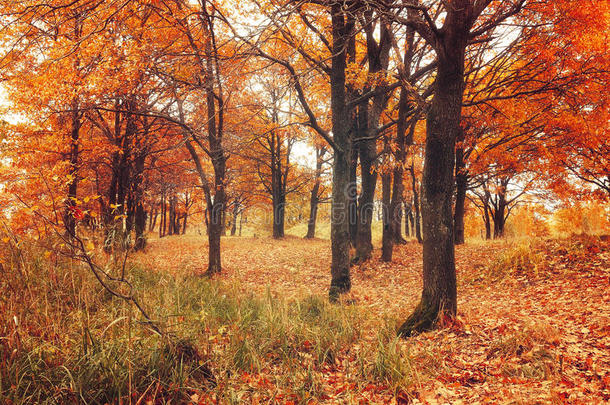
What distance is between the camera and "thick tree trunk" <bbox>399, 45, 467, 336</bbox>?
4711 mm

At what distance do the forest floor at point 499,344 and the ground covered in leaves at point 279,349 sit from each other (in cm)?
2

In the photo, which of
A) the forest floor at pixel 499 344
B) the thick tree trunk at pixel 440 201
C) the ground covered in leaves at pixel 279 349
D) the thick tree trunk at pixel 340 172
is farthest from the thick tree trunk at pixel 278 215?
the thick tree trunk at pixel 440 201

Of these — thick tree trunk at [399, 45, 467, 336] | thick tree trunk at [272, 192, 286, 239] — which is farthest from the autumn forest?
thick tree trunk at [272, 192, 286, 239]

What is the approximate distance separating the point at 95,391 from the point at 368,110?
12.0m

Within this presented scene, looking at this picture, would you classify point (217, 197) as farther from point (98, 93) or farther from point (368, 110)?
point (368, 110)

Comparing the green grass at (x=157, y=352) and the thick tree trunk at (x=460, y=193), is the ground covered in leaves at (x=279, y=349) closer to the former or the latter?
the green grass at (x=157, y=352)

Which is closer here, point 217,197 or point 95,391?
point 95,391

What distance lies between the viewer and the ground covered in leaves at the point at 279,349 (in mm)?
2635

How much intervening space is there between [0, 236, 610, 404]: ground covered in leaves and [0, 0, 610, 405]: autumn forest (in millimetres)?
29

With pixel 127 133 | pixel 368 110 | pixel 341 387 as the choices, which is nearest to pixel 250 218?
pixel 127 133

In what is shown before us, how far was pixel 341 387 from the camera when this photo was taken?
335 cm

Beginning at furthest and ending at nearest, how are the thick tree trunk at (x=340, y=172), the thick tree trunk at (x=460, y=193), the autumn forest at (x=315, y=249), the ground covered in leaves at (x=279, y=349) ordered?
the thick tree trunk at (x=460, y=193) < the thick tree trunk at (x=340, y=172) < the autumn forest at (x=315, y=249) < the ground covered in leaves at (x=279, y=349)

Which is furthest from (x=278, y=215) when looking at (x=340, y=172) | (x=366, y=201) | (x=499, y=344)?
→ (x=499, y=344)

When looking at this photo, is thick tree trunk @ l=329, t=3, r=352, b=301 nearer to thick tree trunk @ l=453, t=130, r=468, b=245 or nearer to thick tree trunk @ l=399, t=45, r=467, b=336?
thick tree trunk @ l=399, t=45, r=467, b=336
